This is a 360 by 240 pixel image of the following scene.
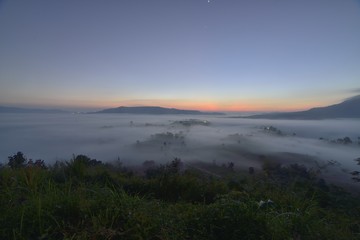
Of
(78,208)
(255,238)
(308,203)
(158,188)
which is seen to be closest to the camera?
(255,238)

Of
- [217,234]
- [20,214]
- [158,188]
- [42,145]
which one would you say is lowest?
[42,145]

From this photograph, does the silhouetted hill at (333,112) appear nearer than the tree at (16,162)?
No

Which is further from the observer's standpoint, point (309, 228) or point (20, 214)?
point (309, 228)

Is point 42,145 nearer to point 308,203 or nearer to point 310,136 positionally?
point 308,203

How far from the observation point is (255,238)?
2947mm

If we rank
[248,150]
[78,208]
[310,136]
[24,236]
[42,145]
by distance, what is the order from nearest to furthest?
[24,236] → [78,208] → [248,150] → [42,145] → [310,136]

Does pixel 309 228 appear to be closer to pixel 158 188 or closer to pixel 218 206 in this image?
pixel 218 206

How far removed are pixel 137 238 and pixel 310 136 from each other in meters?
116

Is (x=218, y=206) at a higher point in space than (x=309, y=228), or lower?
higher

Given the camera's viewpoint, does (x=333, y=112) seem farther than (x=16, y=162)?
Yes

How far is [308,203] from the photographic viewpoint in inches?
181

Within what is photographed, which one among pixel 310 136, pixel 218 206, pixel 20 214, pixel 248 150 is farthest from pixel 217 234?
pixel 310 136

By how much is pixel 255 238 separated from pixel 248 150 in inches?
2515

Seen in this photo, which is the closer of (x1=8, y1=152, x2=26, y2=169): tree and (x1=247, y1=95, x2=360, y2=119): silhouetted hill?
(x1=8, y1=152, x2=26, y2=169): tree
